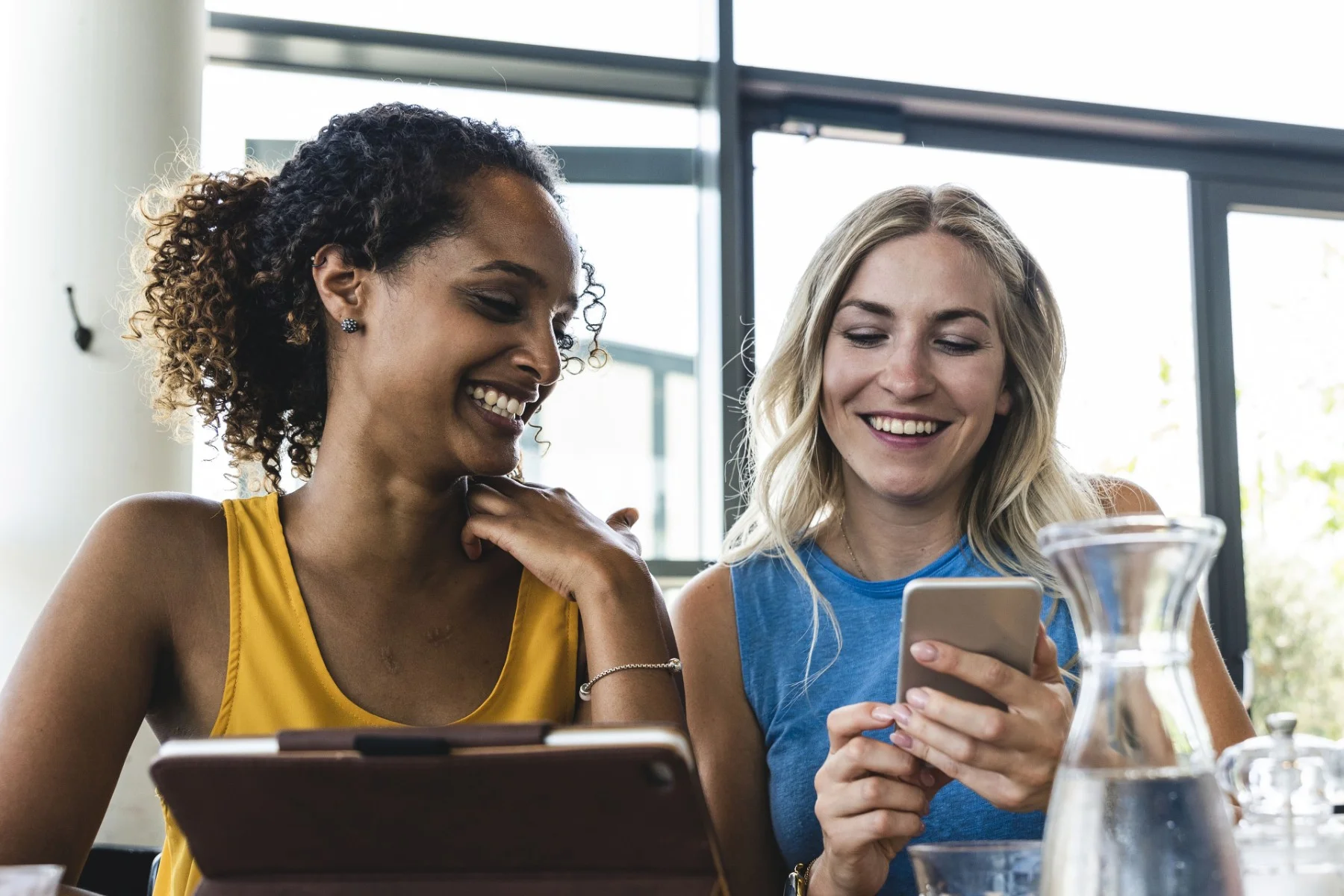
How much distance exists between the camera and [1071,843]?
623mm

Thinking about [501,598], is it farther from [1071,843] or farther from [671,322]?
[671,322]

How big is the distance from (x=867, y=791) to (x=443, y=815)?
511 millimetres

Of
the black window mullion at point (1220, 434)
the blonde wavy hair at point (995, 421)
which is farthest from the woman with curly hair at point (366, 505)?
the black window mullion at point (1220, 434)

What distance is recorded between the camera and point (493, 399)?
1.38 m

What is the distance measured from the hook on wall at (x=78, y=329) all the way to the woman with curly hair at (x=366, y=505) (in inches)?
49.6

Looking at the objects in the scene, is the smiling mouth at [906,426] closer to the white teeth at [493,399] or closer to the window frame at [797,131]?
the white teeth at [493,399]

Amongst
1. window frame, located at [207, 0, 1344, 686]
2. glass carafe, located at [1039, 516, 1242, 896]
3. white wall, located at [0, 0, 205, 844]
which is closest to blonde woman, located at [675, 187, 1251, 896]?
glass carafe, located at [1039, 516, 1242, 896]

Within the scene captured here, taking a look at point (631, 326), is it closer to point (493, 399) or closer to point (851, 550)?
point (851, 550)

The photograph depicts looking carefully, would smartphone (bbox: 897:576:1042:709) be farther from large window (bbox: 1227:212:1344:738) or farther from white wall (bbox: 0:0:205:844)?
large window (bbox: 1227:212:1344:738)

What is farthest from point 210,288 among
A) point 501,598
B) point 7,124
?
point 7,124

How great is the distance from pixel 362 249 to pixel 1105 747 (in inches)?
40.3

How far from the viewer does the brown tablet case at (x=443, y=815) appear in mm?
636

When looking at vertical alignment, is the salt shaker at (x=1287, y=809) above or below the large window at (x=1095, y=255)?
below

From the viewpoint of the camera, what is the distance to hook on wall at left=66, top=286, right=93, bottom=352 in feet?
8.90
